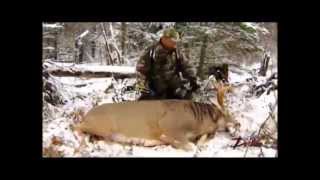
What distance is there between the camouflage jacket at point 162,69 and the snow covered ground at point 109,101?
0.11 metres

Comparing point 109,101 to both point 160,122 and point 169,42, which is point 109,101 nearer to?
point 160,122

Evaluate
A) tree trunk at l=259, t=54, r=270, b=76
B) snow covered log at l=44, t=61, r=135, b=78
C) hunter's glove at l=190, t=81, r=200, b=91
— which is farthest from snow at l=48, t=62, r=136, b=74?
tree trunk at l=259, t=54, r=270, b=76

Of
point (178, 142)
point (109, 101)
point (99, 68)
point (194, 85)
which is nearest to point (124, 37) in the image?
point (99, 68)

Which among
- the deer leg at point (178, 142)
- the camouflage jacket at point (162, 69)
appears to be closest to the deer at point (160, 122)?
the deer leg at point (178, 142)

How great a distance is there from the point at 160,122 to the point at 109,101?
35 centimetres

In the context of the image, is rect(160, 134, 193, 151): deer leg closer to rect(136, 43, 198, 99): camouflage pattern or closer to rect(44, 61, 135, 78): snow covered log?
rect(136, 43, 198, 99): camouflage pattern

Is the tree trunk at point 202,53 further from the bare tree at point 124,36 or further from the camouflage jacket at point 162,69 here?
the bare tree at point 124,36

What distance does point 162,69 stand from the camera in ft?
11.7

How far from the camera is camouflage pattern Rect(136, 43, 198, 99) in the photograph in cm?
353

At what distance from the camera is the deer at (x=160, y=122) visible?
138 inches
